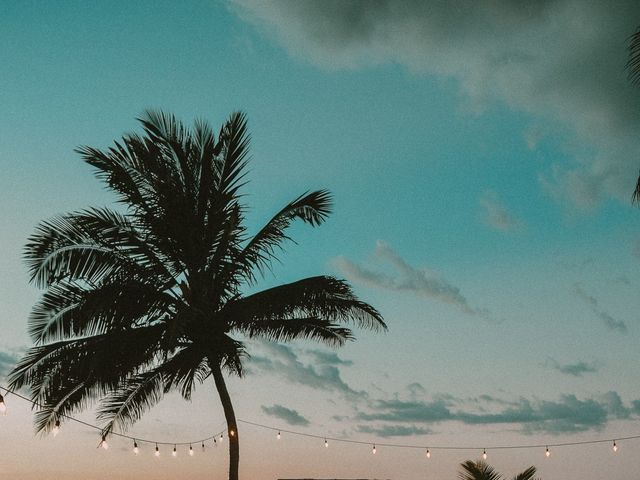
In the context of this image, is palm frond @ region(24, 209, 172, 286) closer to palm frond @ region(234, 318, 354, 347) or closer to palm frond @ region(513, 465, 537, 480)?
palm frond @ region(234, 318, 354, 347)

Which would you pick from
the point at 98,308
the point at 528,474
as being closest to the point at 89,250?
the point at 98,308

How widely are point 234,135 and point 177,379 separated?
5.12 m

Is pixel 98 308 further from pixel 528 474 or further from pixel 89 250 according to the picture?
pixel 528 474

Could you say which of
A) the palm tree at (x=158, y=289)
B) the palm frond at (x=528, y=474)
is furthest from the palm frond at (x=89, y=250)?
the palm frond at (x=528, y=474)

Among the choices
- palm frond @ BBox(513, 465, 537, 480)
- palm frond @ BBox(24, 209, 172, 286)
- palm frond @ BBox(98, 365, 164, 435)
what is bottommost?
palm frond @ BBox(513, 465, 537, 480)

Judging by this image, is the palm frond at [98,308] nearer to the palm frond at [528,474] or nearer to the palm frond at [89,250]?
the palm frond at [89,250]

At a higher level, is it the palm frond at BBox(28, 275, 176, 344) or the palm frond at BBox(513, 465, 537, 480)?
the palm frond at BBox(28, 275, 176, 344)

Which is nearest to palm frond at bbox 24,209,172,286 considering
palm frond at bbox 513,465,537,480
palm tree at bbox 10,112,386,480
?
palm tree at bbox 10,112,386,480

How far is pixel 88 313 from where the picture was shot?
12.0 m

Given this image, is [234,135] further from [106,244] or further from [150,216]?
[106,244]

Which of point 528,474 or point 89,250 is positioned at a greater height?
point 89,250

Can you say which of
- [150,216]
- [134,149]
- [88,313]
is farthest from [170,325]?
[134,149]

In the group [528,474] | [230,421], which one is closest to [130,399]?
[230,421]

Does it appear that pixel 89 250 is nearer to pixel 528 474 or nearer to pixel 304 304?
pixel 304 304
